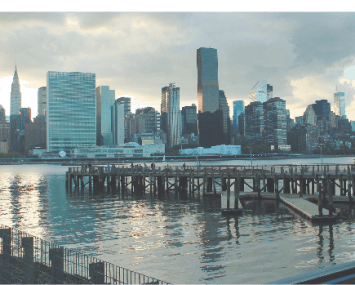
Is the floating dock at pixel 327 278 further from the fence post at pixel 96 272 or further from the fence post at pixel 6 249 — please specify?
the fence post at pixel 6 249

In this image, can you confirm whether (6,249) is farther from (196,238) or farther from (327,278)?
(196,238)

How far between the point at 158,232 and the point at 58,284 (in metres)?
Answer: 18.6

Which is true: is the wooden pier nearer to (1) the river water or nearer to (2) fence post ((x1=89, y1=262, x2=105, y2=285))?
(1) the river water

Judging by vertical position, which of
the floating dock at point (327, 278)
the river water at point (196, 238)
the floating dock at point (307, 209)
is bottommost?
the river water at point (196, 238)

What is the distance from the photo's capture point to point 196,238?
31.8 m

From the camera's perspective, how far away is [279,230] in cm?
3447

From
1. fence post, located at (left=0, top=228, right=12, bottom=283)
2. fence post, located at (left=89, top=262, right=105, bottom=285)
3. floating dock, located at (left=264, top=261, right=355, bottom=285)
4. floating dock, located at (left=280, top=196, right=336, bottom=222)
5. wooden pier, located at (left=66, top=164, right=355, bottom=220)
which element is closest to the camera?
fence post, located at (left=89, top=262, right=105, bottom=285)

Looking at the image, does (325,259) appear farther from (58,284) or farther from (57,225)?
(57,225)

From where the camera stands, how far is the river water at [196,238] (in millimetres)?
24234

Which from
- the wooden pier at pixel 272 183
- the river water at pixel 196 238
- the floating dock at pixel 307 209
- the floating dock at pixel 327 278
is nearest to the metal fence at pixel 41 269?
the floating dock at pixel 327 278

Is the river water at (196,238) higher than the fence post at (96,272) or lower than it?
lower

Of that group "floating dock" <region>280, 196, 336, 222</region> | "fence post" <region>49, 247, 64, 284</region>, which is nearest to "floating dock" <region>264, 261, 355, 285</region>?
→ "fence post" <region>49, 247, 64, 284</region>

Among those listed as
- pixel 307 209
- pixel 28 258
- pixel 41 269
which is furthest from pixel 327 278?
pixel 307 209

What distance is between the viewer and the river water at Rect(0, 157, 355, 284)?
79.5ft
